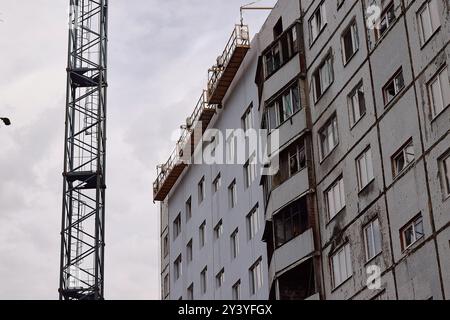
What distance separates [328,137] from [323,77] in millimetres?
3087

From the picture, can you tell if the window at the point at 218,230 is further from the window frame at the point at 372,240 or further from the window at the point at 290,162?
the window frame at the point at 372,240

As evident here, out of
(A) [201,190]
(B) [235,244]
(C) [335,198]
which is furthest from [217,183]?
(C) [335,198]

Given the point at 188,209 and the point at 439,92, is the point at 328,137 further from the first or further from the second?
the point at 188,209

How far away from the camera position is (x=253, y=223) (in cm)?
4944

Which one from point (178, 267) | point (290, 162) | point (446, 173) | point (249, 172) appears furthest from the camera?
point (178, 267)

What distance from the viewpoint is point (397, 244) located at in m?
32.7

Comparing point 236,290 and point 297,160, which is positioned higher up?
point 297,160

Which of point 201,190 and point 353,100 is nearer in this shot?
point 353,100

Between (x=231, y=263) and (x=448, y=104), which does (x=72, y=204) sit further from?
(x=448, y=104)

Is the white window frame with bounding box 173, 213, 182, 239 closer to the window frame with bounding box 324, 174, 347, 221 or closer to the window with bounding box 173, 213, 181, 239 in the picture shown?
the window with bounding box 173, 213, 181, 239

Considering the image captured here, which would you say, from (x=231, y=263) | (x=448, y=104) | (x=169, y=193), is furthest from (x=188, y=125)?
(x=448, y=104)

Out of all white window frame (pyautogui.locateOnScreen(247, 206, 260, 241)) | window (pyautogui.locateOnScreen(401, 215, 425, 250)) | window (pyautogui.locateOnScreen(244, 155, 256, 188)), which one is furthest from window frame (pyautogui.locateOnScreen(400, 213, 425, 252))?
window (pyautogui.locateOnScreen(244, 155, 256, 188))

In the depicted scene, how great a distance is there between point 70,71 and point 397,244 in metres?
41.5
